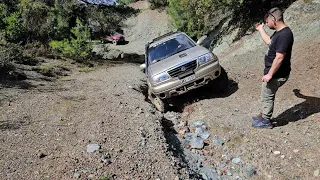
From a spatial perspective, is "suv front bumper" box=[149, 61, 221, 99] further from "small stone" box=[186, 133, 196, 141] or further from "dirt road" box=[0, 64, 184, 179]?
"small stone" box=[186, 133, 196, 141]

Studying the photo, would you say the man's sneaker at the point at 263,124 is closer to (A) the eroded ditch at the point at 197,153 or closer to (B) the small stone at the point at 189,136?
(A) the eroded ditch at the point at 197,153

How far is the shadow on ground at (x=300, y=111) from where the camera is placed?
6191 mm

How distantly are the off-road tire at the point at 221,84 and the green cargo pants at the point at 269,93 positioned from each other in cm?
319

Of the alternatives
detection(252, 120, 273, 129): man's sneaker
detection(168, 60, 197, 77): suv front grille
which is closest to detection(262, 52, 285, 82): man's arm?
detection(252, 120, 273, 129): man's sneaker

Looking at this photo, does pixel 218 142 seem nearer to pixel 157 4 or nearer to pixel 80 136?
pixel 80 136

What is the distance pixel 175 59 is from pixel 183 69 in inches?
18.8

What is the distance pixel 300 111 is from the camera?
6410mm

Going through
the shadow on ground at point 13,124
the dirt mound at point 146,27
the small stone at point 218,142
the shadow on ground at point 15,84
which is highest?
the small stone at point 218,142

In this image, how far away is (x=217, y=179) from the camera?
511 centimetres

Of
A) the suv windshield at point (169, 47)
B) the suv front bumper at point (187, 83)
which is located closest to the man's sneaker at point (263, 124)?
the suv front bumper at point (187, 83)

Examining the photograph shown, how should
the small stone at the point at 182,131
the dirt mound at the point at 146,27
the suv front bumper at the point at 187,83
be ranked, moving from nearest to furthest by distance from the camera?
the small stone at the point at 182,131, the suv front bumper at the point at 187,83, the dirt mound at the point at 146,27

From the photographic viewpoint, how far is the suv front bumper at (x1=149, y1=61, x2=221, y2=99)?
320 inches

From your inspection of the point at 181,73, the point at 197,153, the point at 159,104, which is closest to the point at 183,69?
the point at 181,73

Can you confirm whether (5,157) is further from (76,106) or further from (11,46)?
(11,46)
